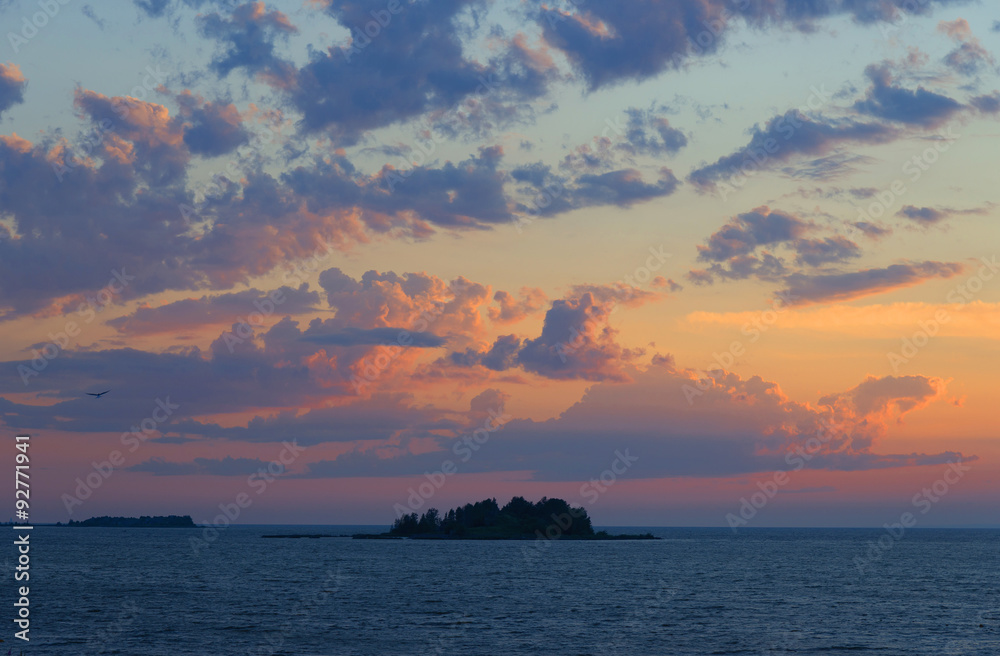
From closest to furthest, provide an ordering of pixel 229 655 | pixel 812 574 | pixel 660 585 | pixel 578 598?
1. pixel 229 655
2. pixel 578 598
3. pixel 660 585
4. pixel 812 574

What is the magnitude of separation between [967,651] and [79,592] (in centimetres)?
9877

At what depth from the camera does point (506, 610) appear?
93.2 metres

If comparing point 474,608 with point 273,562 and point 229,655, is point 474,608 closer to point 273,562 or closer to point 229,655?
point 229,655

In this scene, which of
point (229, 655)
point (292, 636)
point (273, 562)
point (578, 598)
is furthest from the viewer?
point (273, 562)

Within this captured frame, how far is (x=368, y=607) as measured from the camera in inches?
3735

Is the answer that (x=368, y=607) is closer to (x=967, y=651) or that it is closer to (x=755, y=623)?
(x=755, y=623)

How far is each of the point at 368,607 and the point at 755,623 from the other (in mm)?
40450

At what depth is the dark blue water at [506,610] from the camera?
229ft

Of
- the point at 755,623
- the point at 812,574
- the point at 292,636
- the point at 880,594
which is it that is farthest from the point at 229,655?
the point at 812,574

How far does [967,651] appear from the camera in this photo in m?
68.0

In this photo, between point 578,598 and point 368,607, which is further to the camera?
point 578,598

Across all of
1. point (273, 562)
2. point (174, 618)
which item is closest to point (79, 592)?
point (174, 618)

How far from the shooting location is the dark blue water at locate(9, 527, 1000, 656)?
69.9 metres

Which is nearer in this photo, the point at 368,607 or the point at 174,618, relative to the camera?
the point at 174,618
